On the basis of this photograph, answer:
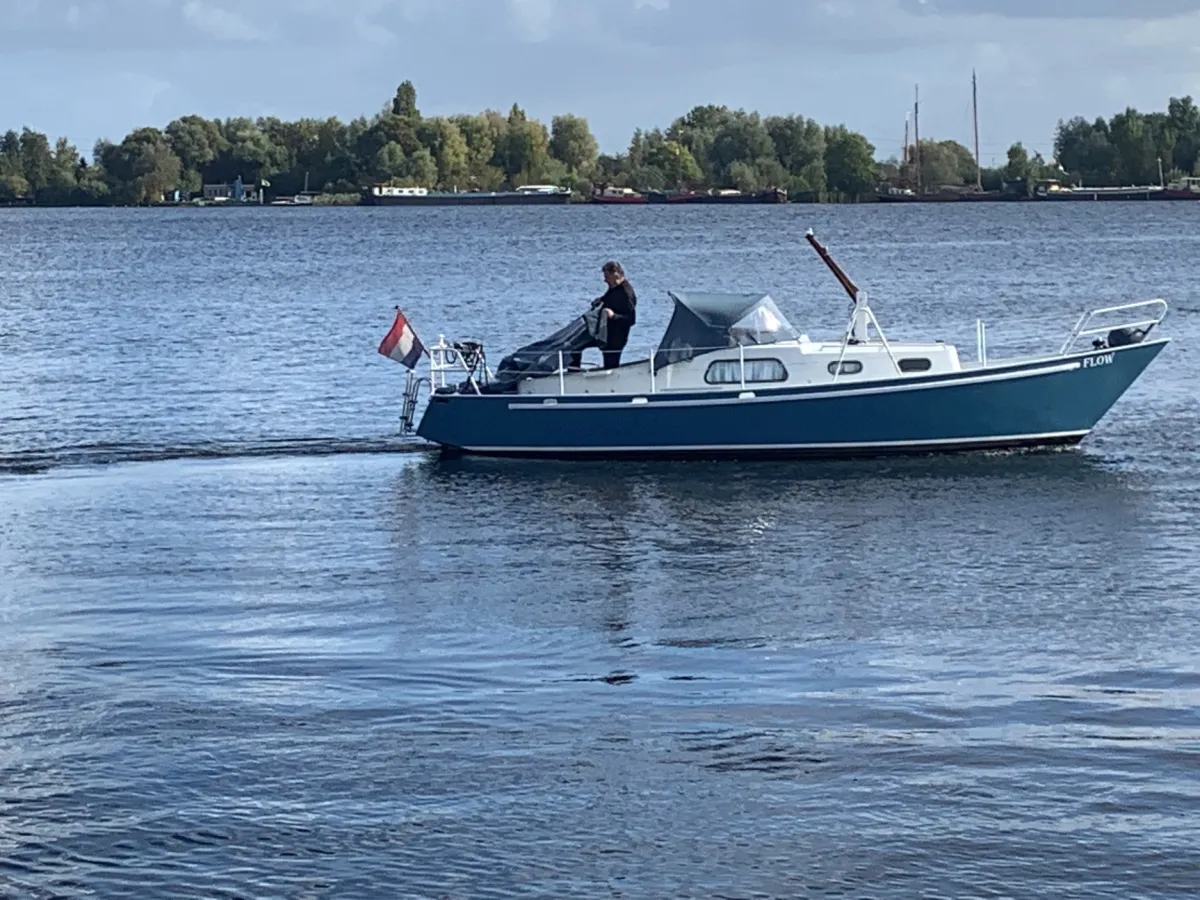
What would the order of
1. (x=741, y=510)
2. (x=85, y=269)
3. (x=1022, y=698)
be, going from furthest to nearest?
(x=85, y=269), (x=741, y=510), (x=1022, y=698)

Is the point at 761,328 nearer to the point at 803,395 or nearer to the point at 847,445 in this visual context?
the point at 803,395

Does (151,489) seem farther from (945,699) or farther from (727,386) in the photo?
(945,699)

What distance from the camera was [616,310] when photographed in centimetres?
2759

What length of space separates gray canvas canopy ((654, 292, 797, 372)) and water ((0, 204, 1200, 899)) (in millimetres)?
1614

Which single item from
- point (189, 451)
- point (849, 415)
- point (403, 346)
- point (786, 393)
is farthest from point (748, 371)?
point (189, 451)

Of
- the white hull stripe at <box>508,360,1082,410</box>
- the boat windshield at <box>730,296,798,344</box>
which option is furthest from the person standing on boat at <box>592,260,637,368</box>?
the boat windshield at <box>730,296,798,344</box>

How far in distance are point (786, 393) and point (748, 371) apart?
0.57 m

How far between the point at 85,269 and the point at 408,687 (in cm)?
8686

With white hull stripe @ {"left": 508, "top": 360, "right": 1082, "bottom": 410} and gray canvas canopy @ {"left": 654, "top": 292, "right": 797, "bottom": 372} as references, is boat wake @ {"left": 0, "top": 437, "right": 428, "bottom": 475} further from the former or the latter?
gray canvas canopy @ {"left": 654, "top": 292, "right": 797, "bottom": 372}

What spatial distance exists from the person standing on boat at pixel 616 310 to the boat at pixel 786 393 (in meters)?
0.18

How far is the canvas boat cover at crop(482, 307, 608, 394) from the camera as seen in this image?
2752cm

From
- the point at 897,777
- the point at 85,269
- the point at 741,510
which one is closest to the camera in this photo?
the point at 897,777

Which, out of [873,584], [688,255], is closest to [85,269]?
[688,255]

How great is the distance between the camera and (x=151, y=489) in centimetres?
2673
